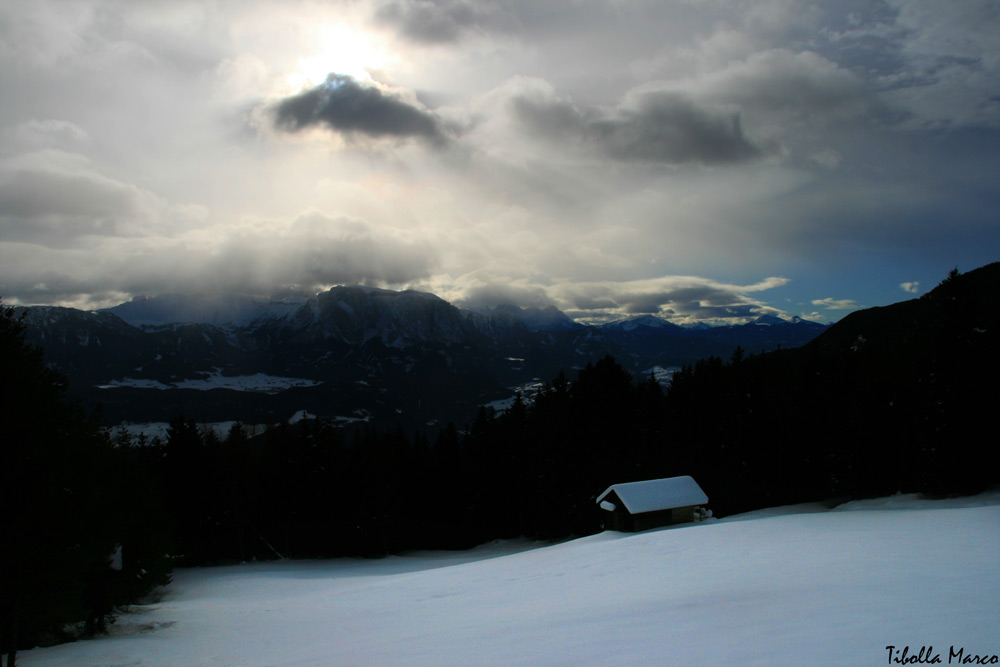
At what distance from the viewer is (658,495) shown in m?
38.0

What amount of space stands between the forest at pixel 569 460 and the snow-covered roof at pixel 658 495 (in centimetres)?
1021

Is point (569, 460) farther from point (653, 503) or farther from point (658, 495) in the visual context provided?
point (653, 503)

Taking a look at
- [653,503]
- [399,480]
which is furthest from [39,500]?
[399,480]

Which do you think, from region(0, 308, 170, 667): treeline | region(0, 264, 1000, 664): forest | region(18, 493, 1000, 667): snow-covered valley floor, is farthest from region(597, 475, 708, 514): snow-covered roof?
region(0, 308, 170, 667): treeline

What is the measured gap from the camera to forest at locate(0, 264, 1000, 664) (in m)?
31.6

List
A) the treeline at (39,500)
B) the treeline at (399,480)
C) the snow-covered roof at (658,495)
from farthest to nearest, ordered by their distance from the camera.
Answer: the treeline at (399,480) → the snow-covered roof at (658,495) → the treeline at (39,500)

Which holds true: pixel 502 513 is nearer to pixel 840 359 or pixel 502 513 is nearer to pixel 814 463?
pixel 814 463

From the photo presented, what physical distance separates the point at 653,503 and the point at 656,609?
26398 mm

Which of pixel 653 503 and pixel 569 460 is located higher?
pixel 569 460

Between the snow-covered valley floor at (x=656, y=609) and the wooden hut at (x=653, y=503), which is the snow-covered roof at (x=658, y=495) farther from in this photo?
the snow-covered valley floor at (x=656, y=609)

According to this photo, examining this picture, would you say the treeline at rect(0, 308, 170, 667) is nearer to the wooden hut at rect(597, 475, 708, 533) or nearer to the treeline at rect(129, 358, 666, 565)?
the wooden hut at rect(597, 475, 708, 533)

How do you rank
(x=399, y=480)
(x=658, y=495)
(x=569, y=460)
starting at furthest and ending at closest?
(x=399, y=480) < (x=569, y=460) < (x=658, y=495)

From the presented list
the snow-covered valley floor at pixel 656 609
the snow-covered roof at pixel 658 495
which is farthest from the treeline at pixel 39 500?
the snow-covered roof at pixel 658 495

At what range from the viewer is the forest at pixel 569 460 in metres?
31.6
